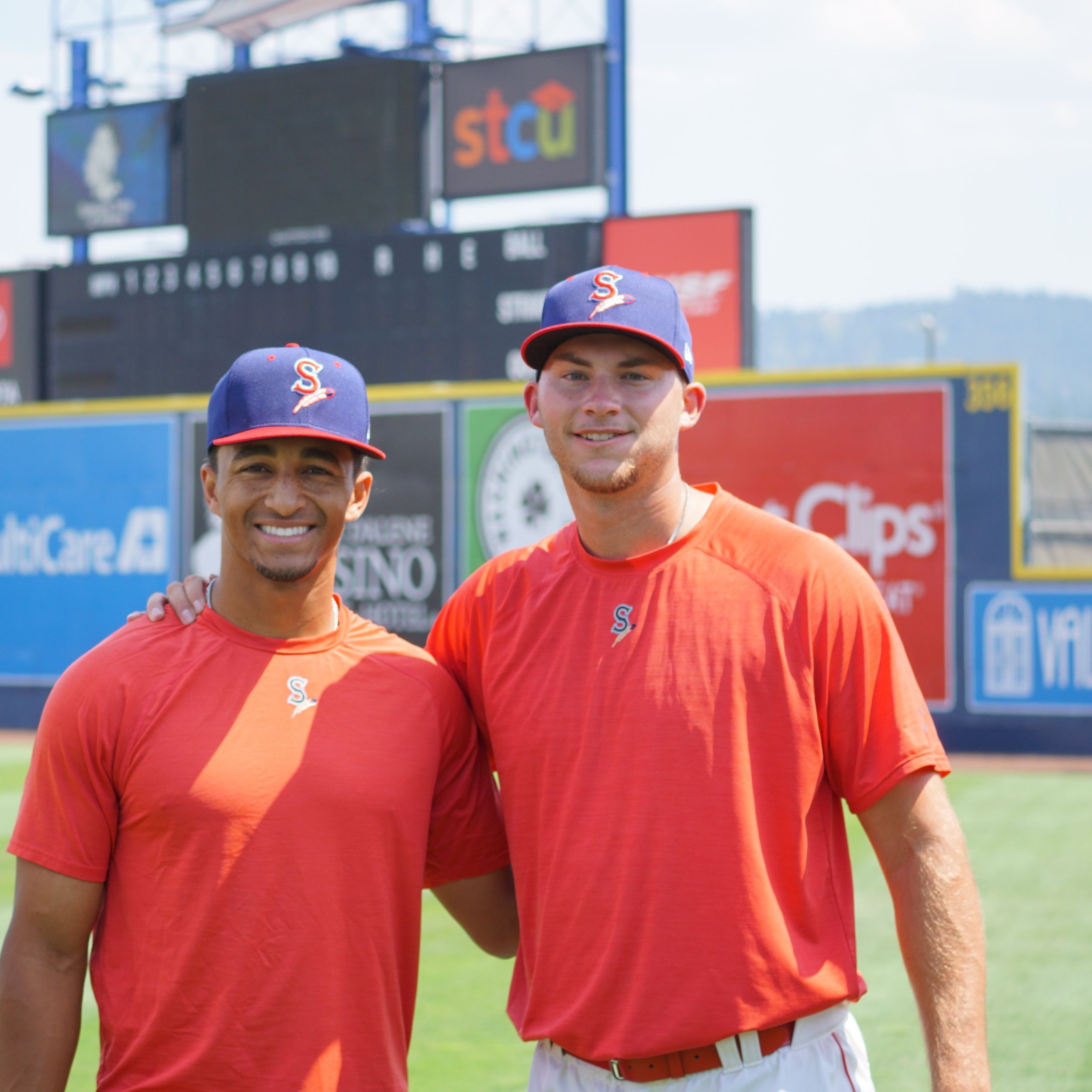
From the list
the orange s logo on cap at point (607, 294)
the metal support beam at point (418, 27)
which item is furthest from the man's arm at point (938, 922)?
the metal support beam at point (418, 27)

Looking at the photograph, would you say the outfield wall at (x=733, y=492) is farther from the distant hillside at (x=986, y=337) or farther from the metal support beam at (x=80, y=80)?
the distant hillside at (x=986, y=337)

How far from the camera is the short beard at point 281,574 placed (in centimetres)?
243

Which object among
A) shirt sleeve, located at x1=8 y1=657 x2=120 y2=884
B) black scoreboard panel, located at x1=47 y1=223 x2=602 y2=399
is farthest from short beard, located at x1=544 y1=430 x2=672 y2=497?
black scoreboard panel, located at x1=47 y1=223 x2=602 y2=399

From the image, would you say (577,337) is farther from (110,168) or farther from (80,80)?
(80,80)

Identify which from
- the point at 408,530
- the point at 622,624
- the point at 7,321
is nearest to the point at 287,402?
the point at 622,624

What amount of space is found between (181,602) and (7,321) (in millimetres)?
16201

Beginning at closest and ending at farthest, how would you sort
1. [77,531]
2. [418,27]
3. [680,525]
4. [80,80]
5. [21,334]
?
[680,525]
[77,531]
[418,27]
[21,334]
[80,80]

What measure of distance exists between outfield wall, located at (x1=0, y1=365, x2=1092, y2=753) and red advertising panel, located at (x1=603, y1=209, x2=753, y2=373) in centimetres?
301

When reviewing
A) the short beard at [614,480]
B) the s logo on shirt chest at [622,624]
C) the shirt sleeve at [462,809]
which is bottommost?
the shirt sleeve at [462,809]

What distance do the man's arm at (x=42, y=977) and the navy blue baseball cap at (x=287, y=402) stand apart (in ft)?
2.64

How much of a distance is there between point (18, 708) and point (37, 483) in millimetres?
2216

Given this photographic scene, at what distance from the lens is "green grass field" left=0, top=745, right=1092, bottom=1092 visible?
4438 mm

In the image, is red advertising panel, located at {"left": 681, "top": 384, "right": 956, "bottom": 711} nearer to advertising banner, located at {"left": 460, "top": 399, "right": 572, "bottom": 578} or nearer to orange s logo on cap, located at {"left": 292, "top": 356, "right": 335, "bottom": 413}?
advertising banner, located at {"left": 460, "top": 399, "right": 572, "bottom": 578}

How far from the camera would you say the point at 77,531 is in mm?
13359
